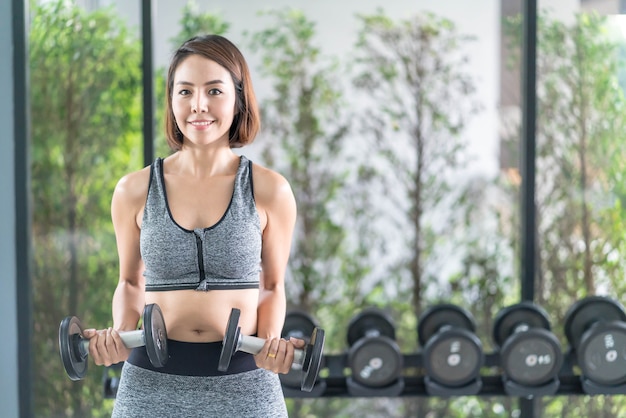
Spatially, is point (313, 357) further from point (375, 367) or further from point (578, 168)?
Answer: point (578, 168)

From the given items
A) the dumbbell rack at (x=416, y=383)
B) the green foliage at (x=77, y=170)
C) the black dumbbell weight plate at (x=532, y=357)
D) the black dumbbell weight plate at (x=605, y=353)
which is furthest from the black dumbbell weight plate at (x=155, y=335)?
the green foliage at (x=77, y=170)

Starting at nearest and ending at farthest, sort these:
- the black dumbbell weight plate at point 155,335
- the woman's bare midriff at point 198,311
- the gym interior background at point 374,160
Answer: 1. the black dumbbell weight plate at point 155,335
2. the woman's bare midriff at point 198,311
3. the gym interior background at point 374,160

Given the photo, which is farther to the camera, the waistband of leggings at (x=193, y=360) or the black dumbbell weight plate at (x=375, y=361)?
the black dumbbell weight plate at (x=375, y=361)

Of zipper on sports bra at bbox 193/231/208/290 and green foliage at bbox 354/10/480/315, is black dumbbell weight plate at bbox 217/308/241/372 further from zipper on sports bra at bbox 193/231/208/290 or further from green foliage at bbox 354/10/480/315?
green foliage at bbox 354/10/480/315

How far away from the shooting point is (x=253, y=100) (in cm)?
142

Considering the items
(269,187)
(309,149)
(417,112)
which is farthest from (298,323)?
(269,187)

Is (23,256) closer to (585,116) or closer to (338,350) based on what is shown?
(338,350)

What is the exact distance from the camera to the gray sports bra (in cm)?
131

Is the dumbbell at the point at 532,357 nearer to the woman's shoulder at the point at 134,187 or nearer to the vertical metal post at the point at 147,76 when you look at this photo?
the vertical metal post at the point at 147,76

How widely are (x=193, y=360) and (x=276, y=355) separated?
5.1 inches

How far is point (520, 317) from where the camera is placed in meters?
2.67

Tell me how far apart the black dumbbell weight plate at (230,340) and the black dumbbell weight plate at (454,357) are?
133 centimetres

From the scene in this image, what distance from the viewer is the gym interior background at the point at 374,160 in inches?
112

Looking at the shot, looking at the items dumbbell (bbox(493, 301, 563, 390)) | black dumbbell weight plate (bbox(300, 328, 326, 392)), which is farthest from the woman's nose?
dumbbell (bbox(493, 301, 563, 390))
